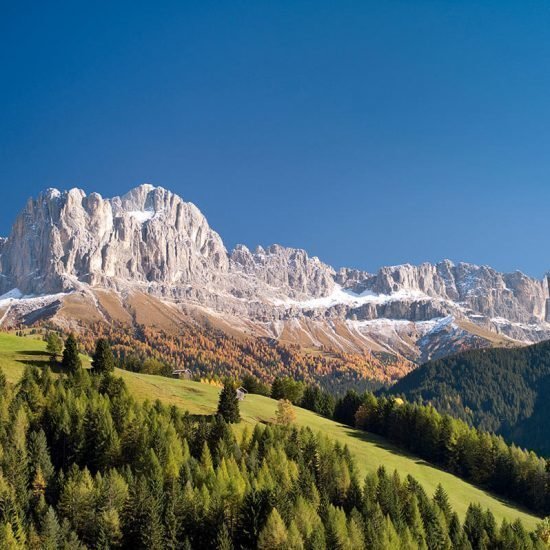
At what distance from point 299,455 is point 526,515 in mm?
47140

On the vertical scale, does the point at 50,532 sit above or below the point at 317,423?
below

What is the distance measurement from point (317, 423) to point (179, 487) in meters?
68.4

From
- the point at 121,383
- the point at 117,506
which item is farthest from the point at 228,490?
the point at 121,383

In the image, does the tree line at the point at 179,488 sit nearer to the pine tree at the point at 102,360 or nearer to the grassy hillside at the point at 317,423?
the pine tree at the point at 102,360

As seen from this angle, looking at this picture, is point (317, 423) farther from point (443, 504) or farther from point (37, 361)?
point (37, 361)

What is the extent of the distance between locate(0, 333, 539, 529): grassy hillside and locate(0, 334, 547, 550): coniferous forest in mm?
12829

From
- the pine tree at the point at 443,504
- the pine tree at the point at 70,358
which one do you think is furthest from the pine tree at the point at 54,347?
the pine tree at the point at 443,504

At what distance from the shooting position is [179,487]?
72.8 meters

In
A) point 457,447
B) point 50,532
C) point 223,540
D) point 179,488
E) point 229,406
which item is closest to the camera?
point 50,532

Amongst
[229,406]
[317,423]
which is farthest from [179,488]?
[317,423]

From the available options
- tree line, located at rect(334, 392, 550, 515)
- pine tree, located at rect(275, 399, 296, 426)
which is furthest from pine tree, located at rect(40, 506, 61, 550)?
tree line, located at rect(334, 392, 550, 515)

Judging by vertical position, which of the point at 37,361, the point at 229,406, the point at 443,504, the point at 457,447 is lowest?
the point at 443,504

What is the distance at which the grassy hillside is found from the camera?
10806 cm

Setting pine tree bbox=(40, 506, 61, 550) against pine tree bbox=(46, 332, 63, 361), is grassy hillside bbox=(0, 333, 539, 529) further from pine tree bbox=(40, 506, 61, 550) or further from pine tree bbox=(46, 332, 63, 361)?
pine tree bbox=(40, 506, 61, 550)
